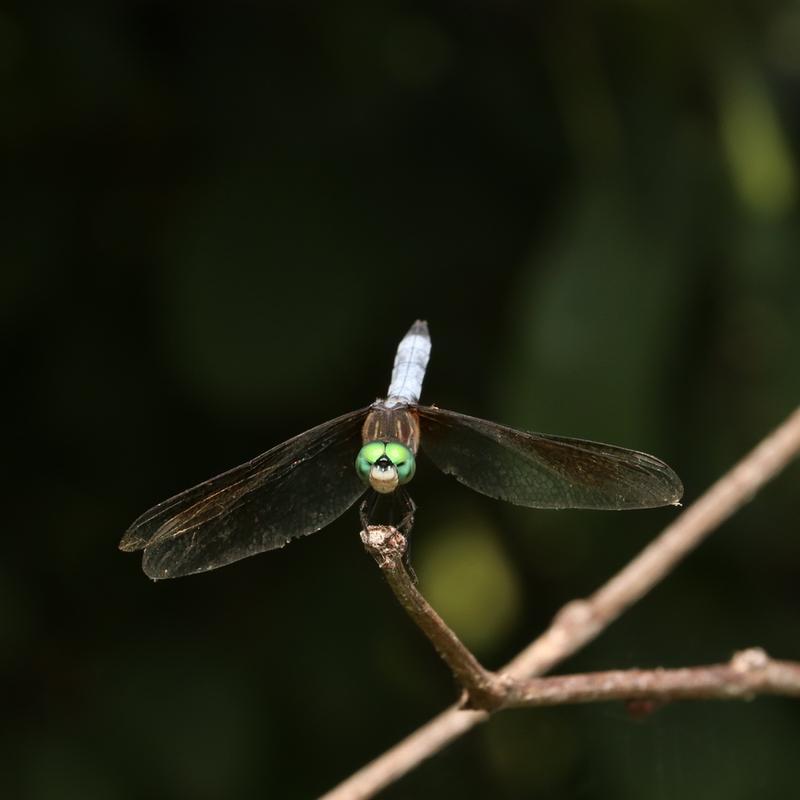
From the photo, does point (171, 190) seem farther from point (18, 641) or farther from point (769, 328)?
point (769, 328)

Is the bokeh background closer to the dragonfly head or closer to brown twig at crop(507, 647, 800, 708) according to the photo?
brown twig at crop(507, 647, 800, 708)

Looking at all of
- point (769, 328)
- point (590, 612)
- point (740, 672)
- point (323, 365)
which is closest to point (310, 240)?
point (323, 365)

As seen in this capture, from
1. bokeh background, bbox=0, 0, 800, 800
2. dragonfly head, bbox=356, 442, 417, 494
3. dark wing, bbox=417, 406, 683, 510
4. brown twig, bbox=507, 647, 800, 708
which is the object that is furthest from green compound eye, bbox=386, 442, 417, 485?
bokeh background, bbox=0, 0, 800, 800

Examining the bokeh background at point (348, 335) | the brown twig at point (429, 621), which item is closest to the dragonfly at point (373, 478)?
the brown twig at point (429, 621)

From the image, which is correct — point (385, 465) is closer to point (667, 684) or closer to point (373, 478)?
point (373, 478)

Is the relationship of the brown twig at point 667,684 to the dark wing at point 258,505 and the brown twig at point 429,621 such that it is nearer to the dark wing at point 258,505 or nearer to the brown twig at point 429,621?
the brown twig at point 429,621

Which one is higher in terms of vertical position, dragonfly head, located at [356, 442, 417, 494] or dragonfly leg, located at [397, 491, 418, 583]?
dragonfly head, located at [356, 442, 417, 494]
